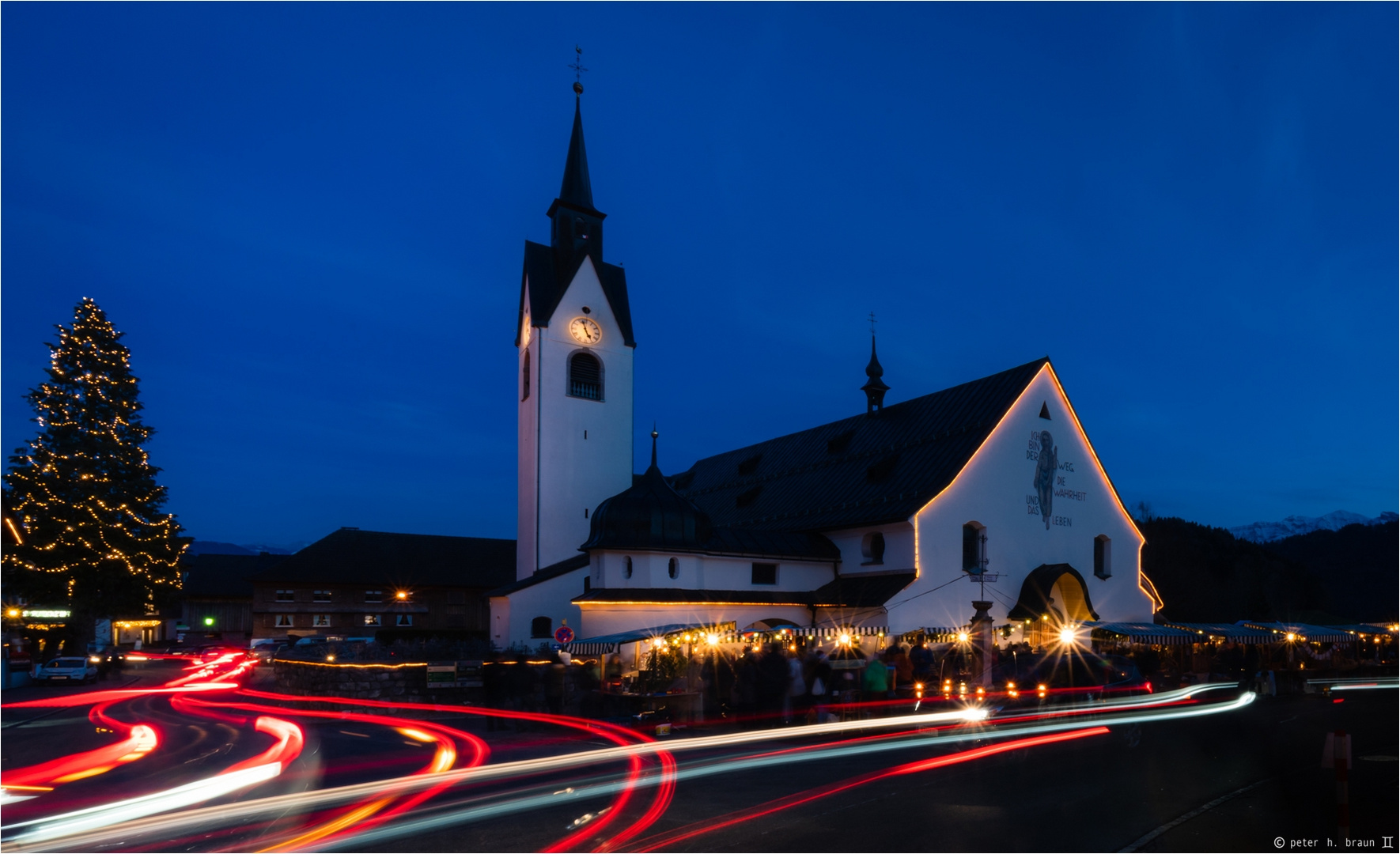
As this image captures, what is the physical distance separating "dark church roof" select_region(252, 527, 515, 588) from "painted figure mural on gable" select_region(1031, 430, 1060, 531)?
131ft

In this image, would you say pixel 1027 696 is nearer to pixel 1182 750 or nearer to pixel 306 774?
pixel 1182 750

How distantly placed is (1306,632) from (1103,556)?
25.4 feet

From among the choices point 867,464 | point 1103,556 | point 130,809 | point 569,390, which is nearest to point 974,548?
point 867,464

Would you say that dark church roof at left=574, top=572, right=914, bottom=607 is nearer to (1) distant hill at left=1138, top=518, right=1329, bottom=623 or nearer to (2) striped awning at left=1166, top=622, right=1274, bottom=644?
(2) striped awning at left=1166, top=622, right=1274, bottom=644

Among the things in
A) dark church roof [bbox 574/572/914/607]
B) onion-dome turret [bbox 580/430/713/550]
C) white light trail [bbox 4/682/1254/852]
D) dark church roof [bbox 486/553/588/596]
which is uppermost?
onion-dome turret [bbox 580/430/713/550]

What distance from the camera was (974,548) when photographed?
35.1 m

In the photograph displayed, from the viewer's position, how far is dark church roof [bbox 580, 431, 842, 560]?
33625mm

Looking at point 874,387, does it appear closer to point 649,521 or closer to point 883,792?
point 649,521

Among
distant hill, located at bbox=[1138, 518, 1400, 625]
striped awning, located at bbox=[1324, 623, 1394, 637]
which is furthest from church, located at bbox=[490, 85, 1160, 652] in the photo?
distant hill, located at bbox=[1138, 518, 1400, 625]

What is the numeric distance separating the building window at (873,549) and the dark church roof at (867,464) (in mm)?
780

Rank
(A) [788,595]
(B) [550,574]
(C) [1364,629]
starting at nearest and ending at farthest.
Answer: (A) [788,595]
(C) [1364,629]
(B) [550,574]

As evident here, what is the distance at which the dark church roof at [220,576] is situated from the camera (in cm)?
7238

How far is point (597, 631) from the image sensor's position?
32.2m

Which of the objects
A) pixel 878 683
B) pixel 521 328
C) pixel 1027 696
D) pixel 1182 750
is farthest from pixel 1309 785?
pixel 521 328
